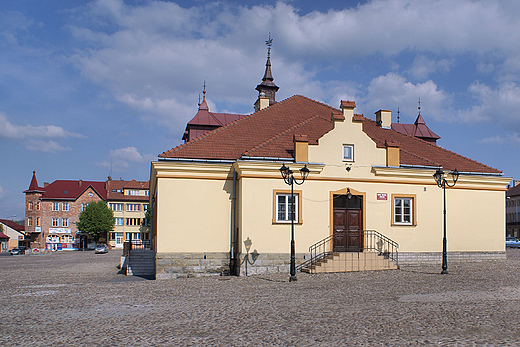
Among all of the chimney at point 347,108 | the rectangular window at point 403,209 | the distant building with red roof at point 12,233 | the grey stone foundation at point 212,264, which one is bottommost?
the distant building with red roof at point 12,233

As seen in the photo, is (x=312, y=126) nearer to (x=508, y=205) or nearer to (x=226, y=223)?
(x=226, y=223)

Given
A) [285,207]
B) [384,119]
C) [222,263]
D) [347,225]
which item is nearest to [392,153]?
[347,225]

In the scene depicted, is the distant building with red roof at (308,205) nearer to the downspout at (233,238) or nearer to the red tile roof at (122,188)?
the downspout at (233,238)

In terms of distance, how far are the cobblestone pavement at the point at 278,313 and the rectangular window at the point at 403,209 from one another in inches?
186

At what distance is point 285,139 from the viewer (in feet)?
69.7

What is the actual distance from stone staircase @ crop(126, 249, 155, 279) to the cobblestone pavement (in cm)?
631

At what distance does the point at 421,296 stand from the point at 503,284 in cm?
368

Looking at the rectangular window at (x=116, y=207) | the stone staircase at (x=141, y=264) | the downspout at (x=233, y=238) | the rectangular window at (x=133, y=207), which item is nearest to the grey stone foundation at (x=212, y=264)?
the downspout at (x=233, y=238)

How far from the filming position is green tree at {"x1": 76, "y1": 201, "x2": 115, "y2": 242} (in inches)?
2817

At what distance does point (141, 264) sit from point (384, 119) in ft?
52.4

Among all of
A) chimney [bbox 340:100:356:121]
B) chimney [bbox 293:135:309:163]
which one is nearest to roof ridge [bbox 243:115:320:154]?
chimney [bbox 293:135:309:163]

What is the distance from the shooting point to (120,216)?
8062cm

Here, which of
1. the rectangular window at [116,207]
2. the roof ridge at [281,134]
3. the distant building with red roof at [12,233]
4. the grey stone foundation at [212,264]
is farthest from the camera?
the distant building with red roof at [12,233]

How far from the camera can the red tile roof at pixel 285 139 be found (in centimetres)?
2062
